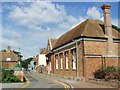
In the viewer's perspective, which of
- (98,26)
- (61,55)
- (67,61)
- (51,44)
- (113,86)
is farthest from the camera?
(51,44)

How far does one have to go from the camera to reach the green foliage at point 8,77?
26.6m

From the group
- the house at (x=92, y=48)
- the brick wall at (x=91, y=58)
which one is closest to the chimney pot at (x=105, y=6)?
the house at (x=92, y=48)

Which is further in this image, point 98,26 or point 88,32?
point 98,26

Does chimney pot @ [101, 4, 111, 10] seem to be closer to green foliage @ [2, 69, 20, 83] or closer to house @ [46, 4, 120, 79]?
house @ [46, 4, 120, 79]

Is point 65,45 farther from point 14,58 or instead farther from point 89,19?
point 14,58

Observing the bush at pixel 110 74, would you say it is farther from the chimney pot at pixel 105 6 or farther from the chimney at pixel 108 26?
the chimney pot at pixel 105 6

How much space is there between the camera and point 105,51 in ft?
105

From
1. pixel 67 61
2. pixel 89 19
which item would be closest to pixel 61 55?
pixel 67 61

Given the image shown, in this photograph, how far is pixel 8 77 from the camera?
88.5 feet

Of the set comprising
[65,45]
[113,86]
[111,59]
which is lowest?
[113,86]


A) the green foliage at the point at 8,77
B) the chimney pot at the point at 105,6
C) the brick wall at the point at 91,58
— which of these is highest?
the chimney pot at the point at 105,6

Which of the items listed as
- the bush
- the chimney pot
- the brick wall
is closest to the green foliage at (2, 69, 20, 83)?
the brick wall

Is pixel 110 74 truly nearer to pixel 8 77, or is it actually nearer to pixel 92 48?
pixel 92 48

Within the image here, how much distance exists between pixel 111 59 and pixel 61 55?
12090 millimetres
